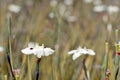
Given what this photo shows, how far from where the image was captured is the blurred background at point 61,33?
154cm

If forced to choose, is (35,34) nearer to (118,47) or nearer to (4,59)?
(4,59)

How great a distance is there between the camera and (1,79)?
1.46m

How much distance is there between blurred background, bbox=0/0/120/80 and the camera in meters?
1.54

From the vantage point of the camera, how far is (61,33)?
210 centimetres

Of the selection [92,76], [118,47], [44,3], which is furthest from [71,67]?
[44,3]

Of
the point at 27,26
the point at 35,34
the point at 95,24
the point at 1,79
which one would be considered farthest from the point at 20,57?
the point at 95,24

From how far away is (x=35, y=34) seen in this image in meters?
2.53

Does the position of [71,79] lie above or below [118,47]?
below

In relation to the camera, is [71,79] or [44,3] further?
[44,3]

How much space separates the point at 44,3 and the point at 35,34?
2436 mm

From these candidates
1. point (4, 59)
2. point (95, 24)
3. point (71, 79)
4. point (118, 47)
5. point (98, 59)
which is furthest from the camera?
point (95, 24)

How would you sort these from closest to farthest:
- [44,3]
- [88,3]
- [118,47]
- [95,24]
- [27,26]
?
[118,47] < [27,26] < [95,24] < [88,3] < [44,3]

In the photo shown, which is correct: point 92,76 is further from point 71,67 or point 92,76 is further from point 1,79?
point 1,79

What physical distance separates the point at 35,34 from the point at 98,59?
2.15ft
